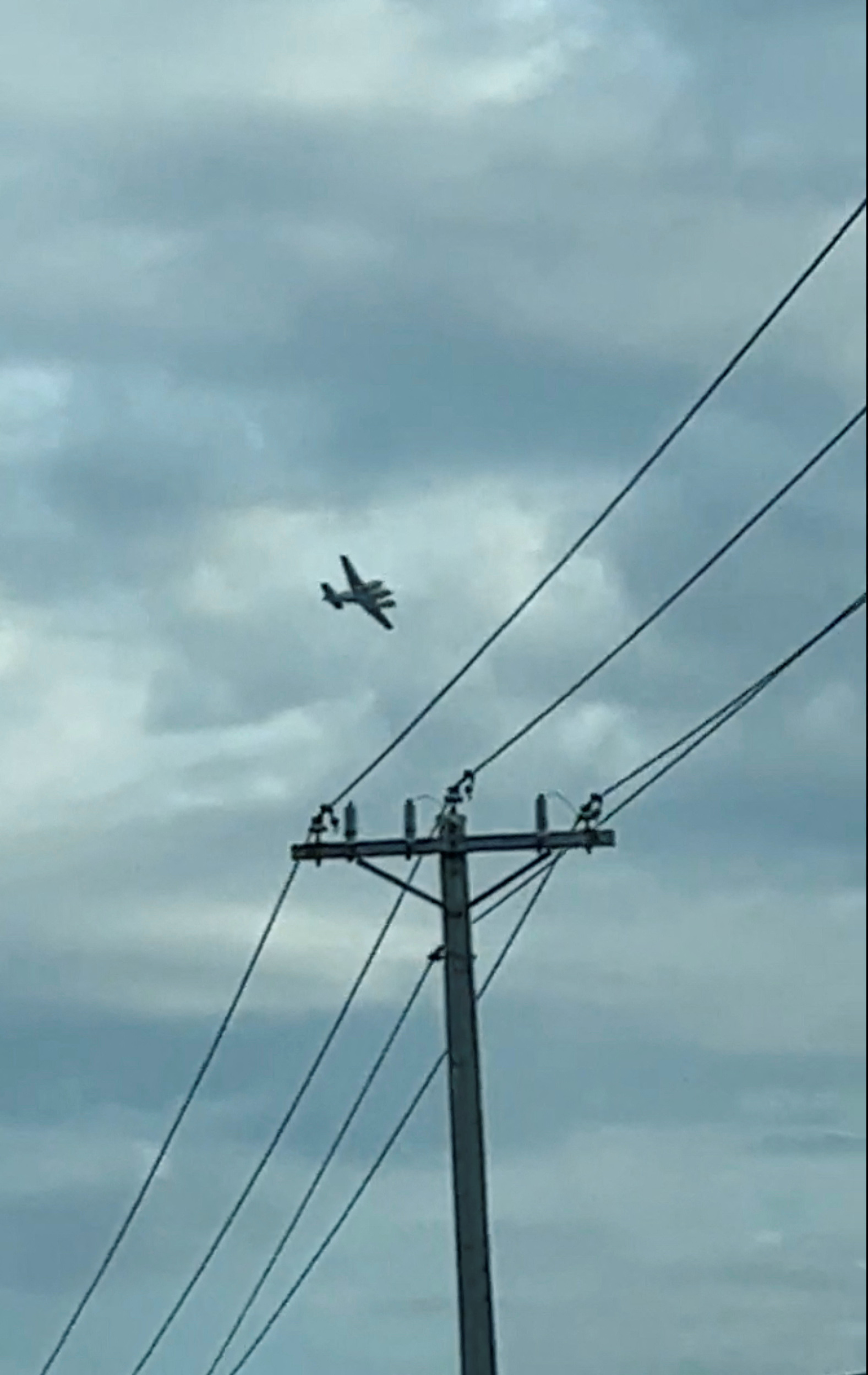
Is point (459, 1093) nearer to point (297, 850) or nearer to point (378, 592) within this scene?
point (297, 850)

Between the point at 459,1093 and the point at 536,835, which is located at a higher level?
the point at 536,835

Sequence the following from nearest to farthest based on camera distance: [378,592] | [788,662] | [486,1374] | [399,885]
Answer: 1. [788,662]
2. [486,1374]
3. [399,885]
4. [378,592]

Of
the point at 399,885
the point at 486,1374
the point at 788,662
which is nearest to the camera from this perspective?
the point at 788,662

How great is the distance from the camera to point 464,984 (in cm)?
4400

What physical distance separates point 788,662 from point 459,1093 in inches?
331

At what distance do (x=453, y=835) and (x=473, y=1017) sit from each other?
2071mm

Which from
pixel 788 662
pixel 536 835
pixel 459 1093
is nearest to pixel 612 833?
pixel 536 835

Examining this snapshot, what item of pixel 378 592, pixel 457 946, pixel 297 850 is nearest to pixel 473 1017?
pixel 457 946

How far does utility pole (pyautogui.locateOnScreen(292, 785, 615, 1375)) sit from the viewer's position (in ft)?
140

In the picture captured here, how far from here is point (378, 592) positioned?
4909 centimetres

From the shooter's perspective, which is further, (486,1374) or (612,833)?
(612,833)

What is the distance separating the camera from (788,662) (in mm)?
37031

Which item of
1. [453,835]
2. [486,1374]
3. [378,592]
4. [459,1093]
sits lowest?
[486,1374]

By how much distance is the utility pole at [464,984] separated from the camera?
42.6m
